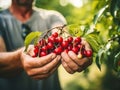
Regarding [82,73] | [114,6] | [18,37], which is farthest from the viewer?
[82,73]

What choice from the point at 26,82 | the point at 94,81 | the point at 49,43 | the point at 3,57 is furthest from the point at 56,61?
the point at 94,81

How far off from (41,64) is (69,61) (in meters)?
0.23

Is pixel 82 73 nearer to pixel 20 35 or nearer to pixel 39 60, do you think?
pixel 20 35

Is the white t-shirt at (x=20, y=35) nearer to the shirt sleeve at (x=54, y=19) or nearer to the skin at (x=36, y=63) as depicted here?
the shirt sleeve at (x=54, y=19)

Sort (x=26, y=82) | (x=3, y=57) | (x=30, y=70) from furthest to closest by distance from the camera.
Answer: (x=26, y=82) < (x=3, y=57) < (x=30, y=70)

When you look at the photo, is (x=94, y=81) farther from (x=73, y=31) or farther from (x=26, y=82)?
(x=73, y=31)

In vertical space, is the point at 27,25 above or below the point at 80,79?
above

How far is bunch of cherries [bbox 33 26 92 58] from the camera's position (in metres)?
2.32

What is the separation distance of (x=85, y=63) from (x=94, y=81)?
928cm

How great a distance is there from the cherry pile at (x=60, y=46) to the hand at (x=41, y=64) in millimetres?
44

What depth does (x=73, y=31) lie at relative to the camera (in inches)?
93.8

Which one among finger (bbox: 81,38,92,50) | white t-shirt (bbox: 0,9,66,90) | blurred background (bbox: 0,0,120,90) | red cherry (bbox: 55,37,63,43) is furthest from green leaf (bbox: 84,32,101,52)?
blurred background (bbox: 0,0,120,90)

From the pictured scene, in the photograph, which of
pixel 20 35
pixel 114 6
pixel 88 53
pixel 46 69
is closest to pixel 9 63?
pixel 20 35

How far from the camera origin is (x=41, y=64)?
256 centimetres
